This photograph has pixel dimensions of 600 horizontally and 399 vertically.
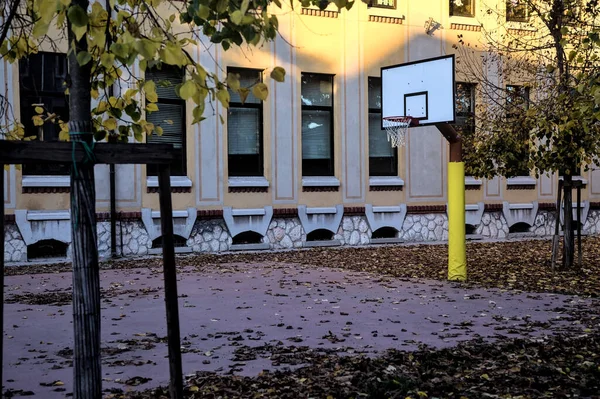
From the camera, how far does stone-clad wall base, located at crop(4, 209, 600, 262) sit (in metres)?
18.8

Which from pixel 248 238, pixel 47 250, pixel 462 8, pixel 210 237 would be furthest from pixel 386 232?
pixel 47 250

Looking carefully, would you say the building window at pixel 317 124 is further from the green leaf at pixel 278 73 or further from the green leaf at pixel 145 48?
the green leaf at pixel 145 48

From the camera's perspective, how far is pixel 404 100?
15367 millimetres

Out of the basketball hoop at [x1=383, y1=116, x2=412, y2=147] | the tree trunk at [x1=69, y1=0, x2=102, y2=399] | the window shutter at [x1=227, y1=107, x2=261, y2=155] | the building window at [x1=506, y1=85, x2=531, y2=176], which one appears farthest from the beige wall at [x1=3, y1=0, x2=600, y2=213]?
the tree trunk at [x1=69, y1=0, x2=102, y2=399]

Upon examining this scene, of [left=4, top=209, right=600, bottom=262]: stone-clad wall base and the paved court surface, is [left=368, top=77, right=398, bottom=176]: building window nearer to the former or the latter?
[left=4, top=209, right=600, bottom=262]: stone-clad wall base

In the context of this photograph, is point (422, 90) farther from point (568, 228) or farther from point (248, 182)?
point (248, 182)

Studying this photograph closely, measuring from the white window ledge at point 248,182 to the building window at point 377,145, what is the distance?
11.5 ft

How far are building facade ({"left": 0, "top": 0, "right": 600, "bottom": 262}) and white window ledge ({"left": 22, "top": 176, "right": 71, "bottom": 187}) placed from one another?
0.07ft

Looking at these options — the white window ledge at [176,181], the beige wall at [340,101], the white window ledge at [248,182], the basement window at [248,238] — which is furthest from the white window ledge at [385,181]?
the white window ledge at [176,181]

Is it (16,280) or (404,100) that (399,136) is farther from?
(16,280)

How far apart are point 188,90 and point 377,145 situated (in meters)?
19.4

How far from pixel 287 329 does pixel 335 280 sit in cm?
509

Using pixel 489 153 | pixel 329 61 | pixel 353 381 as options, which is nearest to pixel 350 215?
pixel 329 61

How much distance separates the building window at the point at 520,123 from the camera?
14789mm
